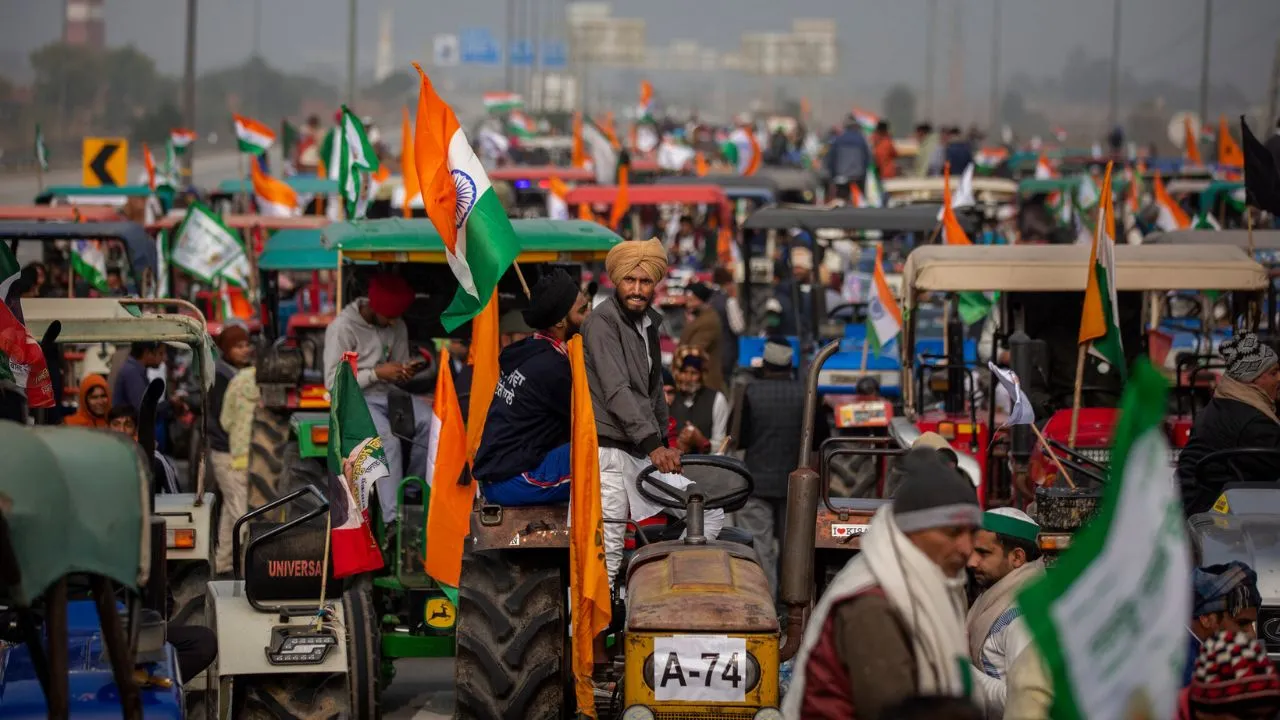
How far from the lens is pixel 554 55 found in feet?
420

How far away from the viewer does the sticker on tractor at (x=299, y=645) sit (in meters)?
8.23

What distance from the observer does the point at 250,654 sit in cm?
825

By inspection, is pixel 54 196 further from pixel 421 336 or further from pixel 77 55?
pixel 77 55

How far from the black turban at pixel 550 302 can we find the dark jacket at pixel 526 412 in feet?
0.29

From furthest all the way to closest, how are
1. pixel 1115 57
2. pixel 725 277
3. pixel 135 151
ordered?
pixel 1115 57, pixel 135 151, pixel 725 277

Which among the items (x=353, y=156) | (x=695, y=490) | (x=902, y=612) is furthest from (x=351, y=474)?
(x=353, y=156)

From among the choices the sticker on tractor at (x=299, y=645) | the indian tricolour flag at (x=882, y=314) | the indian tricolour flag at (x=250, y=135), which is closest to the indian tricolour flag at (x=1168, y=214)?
the indian tricolour flag at (x=882, y=314)

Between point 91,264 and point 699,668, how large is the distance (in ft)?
→ 46.8

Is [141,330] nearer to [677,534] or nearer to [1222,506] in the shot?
[677,534]

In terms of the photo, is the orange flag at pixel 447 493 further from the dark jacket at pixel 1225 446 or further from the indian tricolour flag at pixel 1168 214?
the indian tricolour flag at pixel 1168 214

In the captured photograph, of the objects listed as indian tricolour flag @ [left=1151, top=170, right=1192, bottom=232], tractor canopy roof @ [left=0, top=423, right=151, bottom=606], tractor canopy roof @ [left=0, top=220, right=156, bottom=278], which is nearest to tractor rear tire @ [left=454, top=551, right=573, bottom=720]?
tractor canopy roof @ [left=0, top=423, right=151, bottom=606]

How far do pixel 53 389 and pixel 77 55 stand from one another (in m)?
54.0

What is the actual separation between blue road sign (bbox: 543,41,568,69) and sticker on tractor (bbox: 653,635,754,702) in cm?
11853

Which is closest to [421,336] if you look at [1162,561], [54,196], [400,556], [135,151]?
[400,556]
